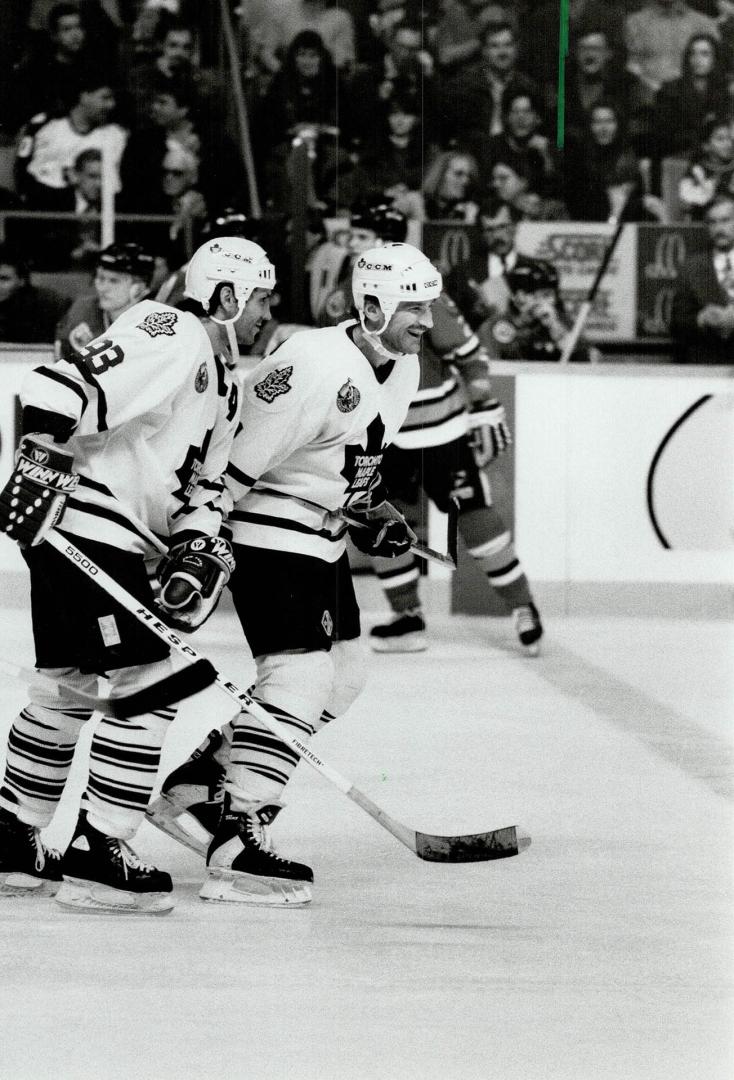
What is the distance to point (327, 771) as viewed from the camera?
2682 millimetres

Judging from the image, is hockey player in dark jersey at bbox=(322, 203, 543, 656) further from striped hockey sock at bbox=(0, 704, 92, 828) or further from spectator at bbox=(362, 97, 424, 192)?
striped hockey sock at bbox=(0, 704, 92, 828)

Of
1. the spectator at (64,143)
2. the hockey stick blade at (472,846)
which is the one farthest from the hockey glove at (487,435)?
the hockey stick blade at (472,846)

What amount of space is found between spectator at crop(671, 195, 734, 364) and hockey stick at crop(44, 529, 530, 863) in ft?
11.7

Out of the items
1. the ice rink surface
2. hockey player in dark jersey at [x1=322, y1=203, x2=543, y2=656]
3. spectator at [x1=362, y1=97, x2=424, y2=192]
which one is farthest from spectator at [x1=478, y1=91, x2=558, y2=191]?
the ice rink surface

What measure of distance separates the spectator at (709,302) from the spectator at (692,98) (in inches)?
37.3

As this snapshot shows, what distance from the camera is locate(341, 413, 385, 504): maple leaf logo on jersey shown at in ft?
9.09

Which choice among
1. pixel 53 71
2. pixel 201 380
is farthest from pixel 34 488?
pixel 53 71

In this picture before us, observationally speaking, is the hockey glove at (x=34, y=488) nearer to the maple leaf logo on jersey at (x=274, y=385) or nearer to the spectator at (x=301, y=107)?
the maple leaf logo on jersey at (x=274, y=385)

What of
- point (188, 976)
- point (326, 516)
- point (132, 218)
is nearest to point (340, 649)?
point (326, 516)

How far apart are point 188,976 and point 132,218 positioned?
4595mm

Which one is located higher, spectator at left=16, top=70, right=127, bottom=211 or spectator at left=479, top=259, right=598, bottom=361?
spectator at left=16, top=70, right=127, bottom=211

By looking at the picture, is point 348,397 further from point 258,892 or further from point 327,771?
Result: point 258,892

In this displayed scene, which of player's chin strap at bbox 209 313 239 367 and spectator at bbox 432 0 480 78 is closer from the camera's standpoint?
player's chin strap at bbox 209 313 239 367

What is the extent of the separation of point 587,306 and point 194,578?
4.08 m
